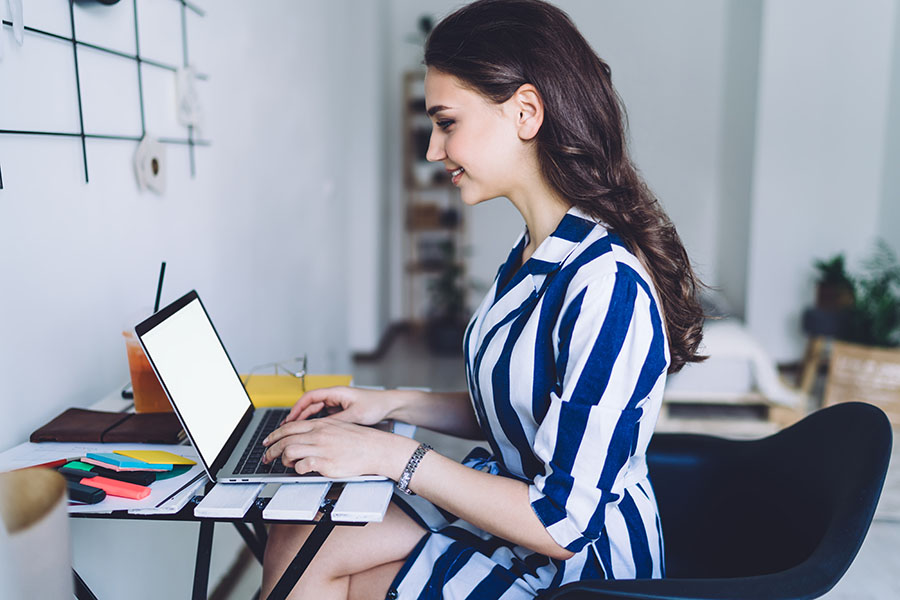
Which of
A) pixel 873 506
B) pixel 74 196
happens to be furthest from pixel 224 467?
pixel 873 506

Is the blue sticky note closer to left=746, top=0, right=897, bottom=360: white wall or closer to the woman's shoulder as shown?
the woman's shoulder

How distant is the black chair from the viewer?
34.7 inches

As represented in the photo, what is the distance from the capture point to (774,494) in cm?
120

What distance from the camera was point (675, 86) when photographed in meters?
5.26

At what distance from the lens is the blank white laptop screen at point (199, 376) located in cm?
95

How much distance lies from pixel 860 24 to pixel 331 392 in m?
4.45

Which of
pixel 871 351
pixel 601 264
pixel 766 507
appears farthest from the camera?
pixel 871 351

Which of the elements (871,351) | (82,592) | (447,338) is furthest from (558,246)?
(447,338)

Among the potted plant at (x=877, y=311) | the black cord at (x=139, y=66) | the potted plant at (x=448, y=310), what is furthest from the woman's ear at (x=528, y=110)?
the potted plant at (x=448, y=310)

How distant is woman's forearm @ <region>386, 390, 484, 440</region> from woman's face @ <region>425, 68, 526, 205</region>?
1.25 ft

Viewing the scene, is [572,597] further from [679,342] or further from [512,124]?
[512,124]

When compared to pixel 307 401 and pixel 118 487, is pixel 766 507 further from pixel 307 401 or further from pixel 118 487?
pixel 118 487

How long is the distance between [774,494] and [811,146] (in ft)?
12.6

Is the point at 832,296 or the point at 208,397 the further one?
the point at 832,296
